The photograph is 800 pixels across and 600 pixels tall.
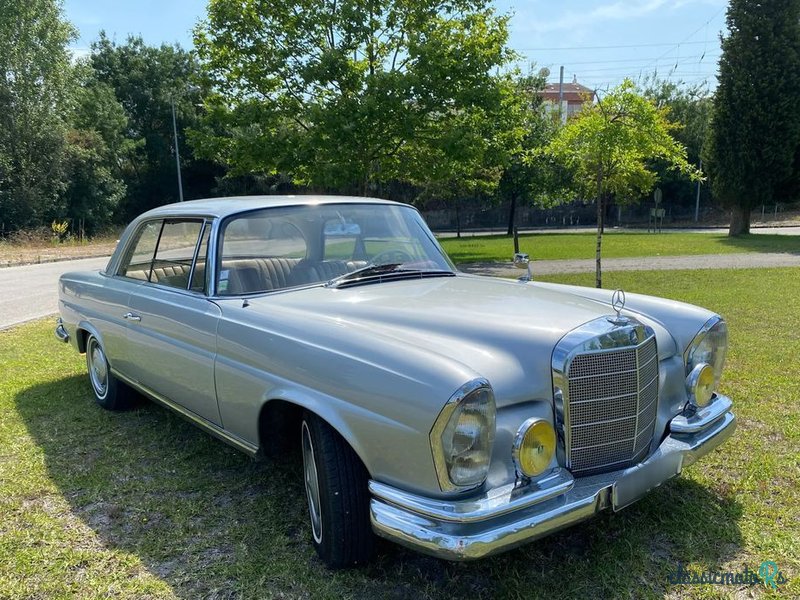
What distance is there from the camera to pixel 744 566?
8.57 feet

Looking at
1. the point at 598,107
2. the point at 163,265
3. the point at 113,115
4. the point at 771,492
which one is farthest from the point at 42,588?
the point at 113,115

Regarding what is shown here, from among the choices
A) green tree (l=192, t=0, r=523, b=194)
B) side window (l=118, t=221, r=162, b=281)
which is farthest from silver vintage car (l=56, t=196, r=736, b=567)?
green tree (l=192, t=0, r=523, b=194)

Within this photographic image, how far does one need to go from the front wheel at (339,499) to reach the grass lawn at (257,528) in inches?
5.1

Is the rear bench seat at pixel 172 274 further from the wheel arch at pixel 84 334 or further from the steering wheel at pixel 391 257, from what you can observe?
the steering wheel at pixel 391 257

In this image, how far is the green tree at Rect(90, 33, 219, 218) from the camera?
4019cm

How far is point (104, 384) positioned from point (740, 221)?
1130 inches

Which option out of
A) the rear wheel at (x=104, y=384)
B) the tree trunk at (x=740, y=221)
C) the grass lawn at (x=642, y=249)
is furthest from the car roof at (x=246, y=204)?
the tree trunk at (x=740, y=221)

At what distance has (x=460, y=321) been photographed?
8.80 ft

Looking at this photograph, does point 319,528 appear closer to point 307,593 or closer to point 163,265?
point 307,593

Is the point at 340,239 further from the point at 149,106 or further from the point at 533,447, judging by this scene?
the point at 149,106

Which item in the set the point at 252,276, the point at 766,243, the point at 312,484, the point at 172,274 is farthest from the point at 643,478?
the point at 766,243

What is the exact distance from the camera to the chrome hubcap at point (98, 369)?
478 centimetres

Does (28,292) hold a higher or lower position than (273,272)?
lower

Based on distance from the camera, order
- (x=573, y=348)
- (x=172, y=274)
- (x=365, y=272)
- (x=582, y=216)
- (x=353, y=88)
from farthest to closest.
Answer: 1. (x=582, y=216)
2. (x=353, y=88)
3. (x=172, y=274)
4. (x=365, y=272)
5. (x=573, y=348)
